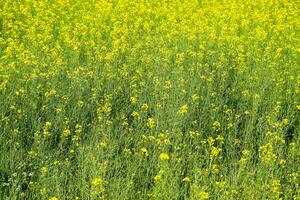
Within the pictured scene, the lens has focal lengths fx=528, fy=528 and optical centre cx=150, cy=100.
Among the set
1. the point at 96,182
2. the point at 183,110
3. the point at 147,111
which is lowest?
the point at 147,111

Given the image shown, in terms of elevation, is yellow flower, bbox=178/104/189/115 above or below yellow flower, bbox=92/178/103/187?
below

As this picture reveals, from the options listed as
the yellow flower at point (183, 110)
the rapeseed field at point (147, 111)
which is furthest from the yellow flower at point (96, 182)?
the yellow flower at point (183, 110)

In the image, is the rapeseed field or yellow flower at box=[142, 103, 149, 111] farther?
yellow flower at box=[142, 103, 149, 111]

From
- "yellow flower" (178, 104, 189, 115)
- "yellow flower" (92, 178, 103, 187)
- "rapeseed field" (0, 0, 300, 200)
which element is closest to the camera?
"yellow flower" (92, 178, 103, 187)

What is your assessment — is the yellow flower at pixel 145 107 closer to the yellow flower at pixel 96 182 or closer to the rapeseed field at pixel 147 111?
the rapeseed field at pixel 147 111

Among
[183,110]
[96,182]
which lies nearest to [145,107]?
[183,110]

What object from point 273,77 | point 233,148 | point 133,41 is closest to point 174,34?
point 133,41

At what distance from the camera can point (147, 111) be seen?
18.2 ft

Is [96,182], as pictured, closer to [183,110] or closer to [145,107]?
[183,110]

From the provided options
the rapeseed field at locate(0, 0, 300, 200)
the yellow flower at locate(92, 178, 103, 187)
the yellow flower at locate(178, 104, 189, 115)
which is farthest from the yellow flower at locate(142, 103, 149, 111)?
the yellow flower at locate(92, 178, 103, 187)

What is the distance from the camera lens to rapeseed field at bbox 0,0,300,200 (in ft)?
13.7

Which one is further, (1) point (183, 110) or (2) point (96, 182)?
(1) point (183, 110)

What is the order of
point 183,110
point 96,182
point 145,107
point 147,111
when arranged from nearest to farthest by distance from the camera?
point 96,182
point 183,110
point 145,107
point 147,111

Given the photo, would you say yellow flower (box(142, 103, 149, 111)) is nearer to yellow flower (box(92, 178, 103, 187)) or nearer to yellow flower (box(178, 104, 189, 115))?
yellow flower (box(178, 104, 189, 115))
